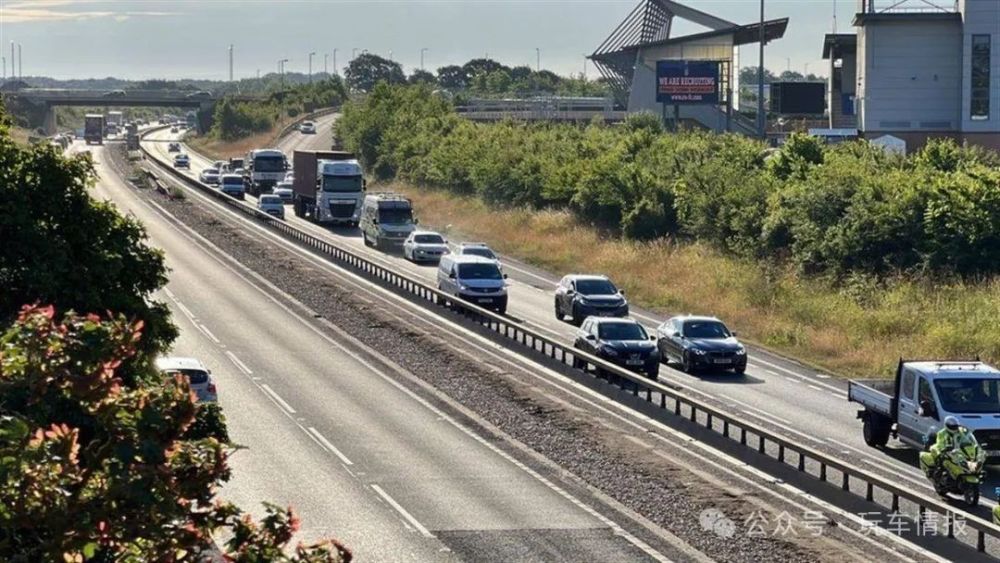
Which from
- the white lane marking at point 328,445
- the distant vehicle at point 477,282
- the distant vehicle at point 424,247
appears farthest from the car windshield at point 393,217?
the white lane marking at point 328,445

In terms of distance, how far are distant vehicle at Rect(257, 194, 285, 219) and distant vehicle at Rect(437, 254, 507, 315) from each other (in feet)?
137

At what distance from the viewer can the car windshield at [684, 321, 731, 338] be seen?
148ft

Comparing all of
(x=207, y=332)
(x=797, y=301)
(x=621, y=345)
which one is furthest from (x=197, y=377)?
(x=797, y=301)

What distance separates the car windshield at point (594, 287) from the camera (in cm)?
5447

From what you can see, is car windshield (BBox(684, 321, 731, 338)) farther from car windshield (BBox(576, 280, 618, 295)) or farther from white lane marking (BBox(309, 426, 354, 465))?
white lane marking (BBox(309, 426, 354, 465))

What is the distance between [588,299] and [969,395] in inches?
903

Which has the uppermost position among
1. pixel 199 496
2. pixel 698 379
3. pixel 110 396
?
pixel 110 396

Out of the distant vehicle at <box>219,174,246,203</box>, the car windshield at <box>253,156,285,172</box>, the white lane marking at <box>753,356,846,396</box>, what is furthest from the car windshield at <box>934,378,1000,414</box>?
the car windshield at <box>253,156,285,172</box>

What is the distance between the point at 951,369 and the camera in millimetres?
32375

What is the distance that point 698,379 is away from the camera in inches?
1729

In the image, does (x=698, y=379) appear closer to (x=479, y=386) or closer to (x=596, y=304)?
(x=479, y=386)

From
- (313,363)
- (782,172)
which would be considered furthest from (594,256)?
(313,363)

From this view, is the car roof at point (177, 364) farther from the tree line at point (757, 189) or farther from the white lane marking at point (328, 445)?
the tree line at point (757, 189)

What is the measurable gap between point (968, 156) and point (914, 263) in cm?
1581
